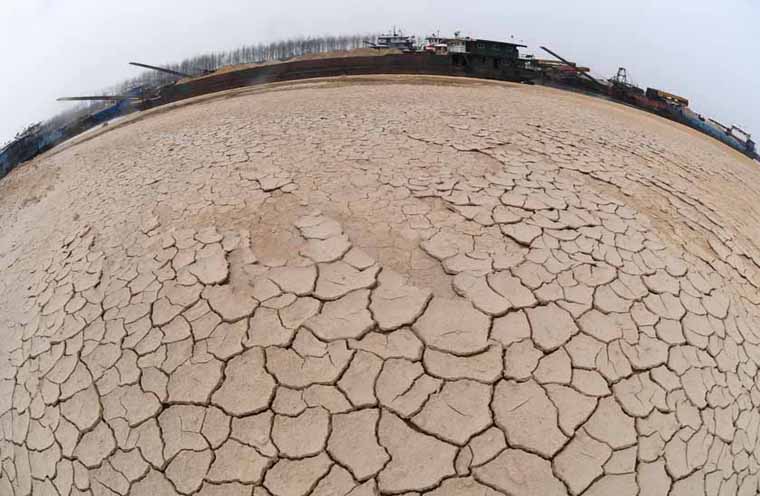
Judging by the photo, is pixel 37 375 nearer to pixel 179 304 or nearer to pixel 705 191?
pixel 179 304

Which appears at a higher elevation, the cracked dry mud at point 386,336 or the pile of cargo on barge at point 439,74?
the pile of cargo on barge at point 439,74

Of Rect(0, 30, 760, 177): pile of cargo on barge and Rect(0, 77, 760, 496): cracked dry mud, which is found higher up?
Rect(0, 30, 760, 177): pile of cargo on barge

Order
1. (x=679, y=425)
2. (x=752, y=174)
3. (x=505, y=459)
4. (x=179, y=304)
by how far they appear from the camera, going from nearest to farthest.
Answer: (x=505, y=459), (x=679, y=425), (x=179, y=304), (x=752, y=174)

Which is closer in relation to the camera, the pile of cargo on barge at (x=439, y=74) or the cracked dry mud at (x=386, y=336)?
the cracked dry mud at (x=386, y=336)

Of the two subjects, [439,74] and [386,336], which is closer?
[386,336]

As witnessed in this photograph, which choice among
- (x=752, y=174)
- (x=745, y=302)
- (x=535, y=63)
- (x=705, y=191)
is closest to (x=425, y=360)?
(x=745, y=302)
